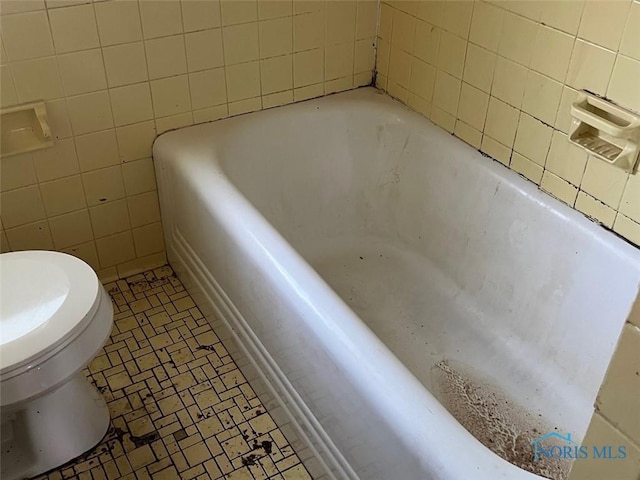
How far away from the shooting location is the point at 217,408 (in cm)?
165

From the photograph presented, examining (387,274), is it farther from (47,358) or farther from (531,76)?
(47,358)

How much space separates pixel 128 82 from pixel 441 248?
97cm

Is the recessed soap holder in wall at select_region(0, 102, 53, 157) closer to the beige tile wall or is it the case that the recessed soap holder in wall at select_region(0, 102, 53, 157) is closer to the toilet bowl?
the toilet bowl

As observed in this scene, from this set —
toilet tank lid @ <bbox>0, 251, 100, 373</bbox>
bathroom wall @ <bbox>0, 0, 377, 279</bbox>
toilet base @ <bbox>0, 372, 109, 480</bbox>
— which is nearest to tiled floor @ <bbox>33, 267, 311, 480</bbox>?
toilet base @ <bbox>0, 372, 109, 480</bbox>

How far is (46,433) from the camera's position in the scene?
1477 millimetres

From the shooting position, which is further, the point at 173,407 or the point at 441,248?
the point at 441,248

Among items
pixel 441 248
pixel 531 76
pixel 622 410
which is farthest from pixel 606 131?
pixel 622 410


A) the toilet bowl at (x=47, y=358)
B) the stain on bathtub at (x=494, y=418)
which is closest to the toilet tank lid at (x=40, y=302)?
the toilet bowl at (x=47, y=358)

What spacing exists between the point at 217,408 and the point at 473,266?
2.53 feet

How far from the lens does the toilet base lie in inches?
57.2

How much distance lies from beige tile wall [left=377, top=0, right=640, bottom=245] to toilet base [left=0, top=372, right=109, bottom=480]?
1.18m

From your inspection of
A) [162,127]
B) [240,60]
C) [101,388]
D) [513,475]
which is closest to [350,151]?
[240,60]

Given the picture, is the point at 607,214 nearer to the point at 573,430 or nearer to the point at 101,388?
the point at 573,430

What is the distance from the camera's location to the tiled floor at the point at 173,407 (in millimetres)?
1517
